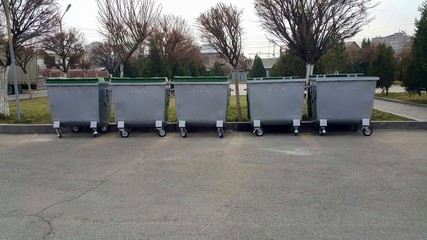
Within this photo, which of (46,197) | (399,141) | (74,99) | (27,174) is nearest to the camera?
(46,197)

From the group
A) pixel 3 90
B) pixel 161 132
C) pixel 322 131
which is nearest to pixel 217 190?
pixel 161 132

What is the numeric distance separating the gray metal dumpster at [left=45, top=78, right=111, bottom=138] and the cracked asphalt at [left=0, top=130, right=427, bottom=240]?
98cm

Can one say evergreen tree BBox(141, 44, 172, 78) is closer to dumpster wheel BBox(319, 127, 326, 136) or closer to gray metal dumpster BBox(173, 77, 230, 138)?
gray metal dumpster BBox(173, 77, 230, 138)

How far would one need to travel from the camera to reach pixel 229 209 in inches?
146

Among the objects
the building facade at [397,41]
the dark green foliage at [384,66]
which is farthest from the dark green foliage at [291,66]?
the building facade at [397,41]

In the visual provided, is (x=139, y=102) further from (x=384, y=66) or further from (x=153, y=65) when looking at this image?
(x=384, y=66)

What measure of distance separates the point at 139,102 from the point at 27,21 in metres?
5.00

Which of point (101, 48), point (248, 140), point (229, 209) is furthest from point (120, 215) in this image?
point (101, 48)

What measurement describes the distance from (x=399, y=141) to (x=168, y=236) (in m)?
6.00

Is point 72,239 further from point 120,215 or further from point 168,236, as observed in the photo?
point 168,236

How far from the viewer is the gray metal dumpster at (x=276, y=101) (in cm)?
784

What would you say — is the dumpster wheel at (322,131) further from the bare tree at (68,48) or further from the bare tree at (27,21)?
the bare tree at (68,48)

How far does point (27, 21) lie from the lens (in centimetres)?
996

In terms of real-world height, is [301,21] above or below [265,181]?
above
